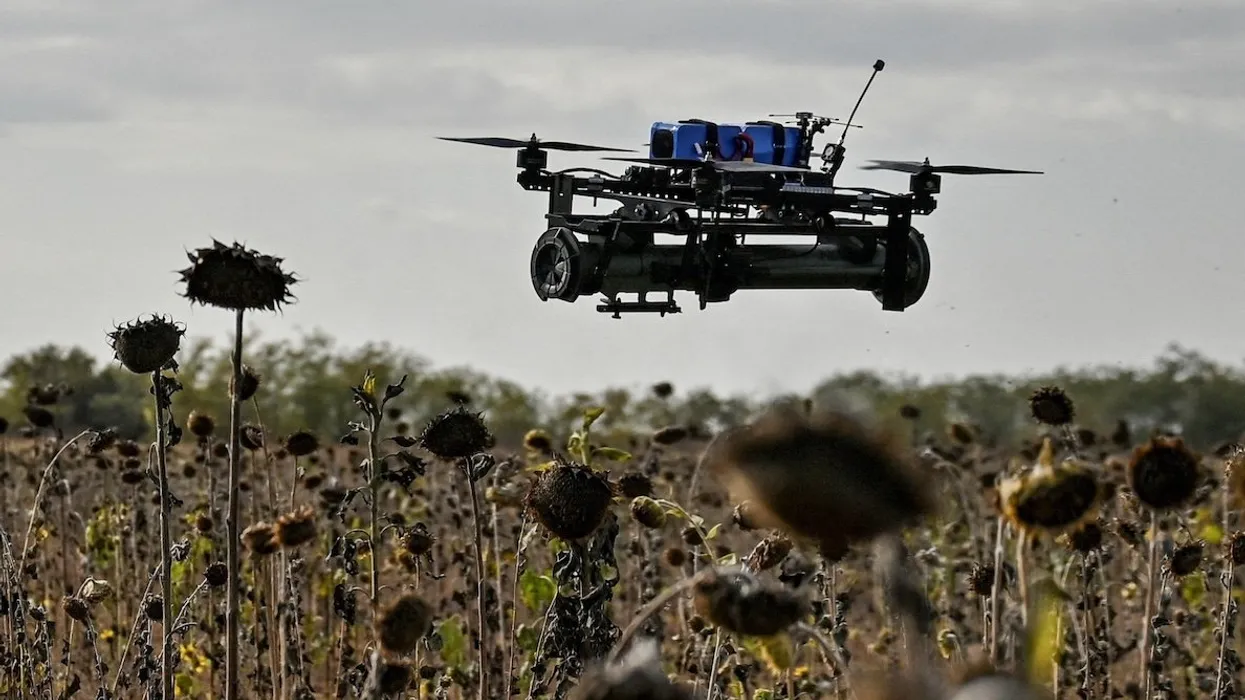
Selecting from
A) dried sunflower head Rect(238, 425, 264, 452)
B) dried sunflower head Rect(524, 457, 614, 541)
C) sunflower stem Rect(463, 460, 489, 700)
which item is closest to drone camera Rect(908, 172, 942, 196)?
dried sunflower head Rect(238, 425, 264, 452)

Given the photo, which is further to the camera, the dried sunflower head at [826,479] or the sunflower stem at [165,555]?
the sunflower stem at [165,555]

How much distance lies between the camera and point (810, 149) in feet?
32.9

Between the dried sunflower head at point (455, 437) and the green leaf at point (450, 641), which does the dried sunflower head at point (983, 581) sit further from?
the green leaf at point (450, 641)

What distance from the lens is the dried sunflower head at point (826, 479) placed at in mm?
2674

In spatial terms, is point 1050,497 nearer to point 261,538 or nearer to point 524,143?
point 261,538

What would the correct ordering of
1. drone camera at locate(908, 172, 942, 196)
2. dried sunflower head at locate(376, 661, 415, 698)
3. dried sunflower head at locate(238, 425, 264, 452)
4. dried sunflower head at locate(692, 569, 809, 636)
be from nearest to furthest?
dried sunflower head at locate(692, 569, 809, 636)
dried sunflower head at locate(376, 661, 415, 698)
dried sunflower head at locate(238, 425, 264, 452)
drone camera at locate(908, 172, 942, 196)

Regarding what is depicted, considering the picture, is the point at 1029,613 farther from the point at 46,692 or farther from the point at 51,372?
the point at 51,372

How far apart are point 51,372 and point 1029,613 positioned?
26.3 m

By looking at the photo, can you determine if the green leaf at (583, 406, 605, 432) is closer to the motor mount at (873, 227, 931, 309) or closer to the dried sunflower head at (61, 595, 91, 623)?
the dried sunflower head at (61, 595, 91, 623)

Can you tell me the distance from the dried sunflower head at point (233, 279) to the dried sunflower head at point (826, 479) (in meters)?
1.46

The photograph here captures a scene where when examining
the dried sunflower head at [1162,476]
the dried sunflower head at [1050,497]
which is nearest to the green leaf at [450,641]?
the dried sunflower head at [1162,476]

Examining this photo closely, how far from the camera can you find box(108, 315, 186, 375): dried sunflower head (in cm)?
457

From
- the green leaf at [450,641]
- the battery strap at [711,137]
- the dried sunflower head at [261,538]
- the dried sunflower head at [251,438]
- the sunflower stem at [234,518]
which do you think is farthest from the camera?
the battery strap at [711,137]

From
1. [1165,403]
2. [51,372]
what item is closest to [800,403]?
[1165,403]
